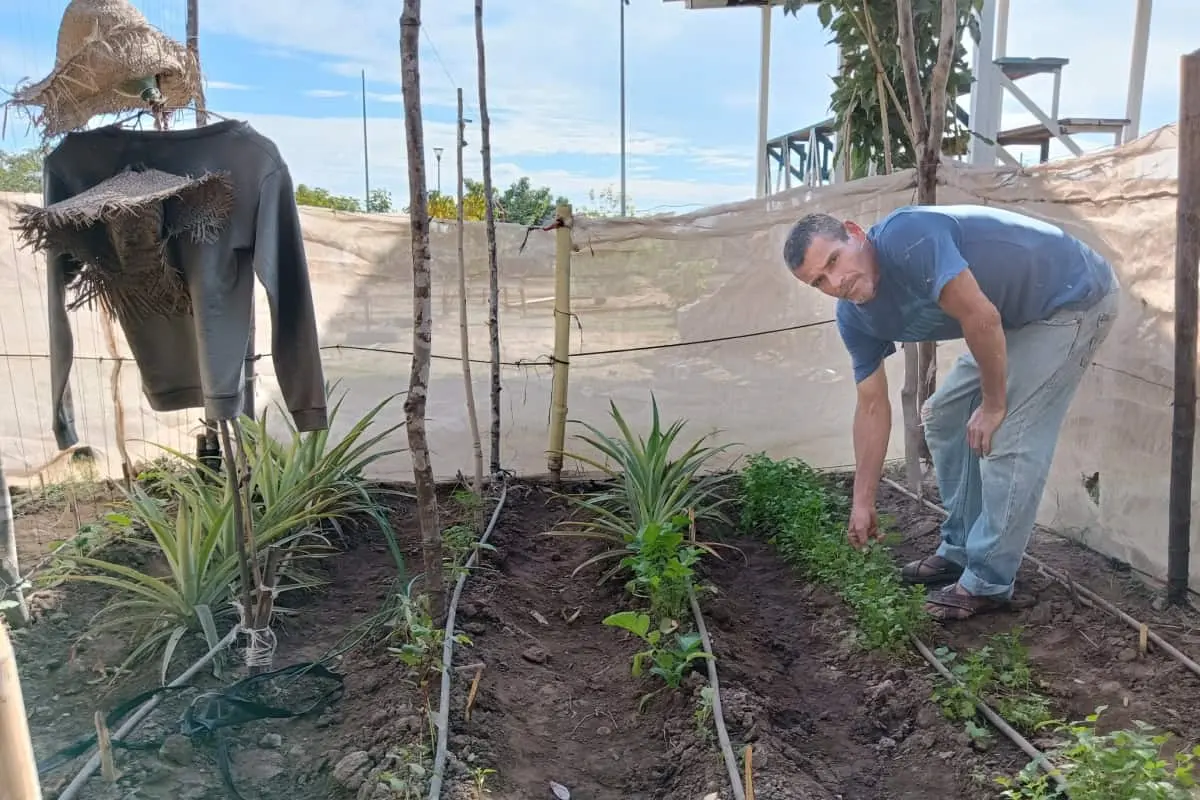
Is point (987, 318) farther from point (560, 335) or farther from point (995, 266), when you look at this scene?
point (560, 335)

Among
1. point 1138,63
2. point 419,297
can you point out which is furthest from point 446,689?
point 1138,63

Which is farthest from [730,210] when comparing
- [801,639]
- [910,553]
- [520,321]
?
[801,639]

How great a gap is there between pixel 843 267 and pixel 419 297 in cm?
125

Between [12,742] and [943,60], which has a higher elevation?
[943,60]

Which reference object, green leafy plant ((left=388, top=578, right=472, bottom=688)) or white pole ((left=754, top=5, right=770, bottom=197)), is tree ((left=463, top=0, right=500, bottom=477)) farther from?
white pole ((left=754, top=5, right=770, bottom=197))

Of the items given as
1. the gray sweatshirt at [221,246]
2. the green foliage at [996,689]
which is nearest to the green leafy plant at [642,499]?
the green foliage at [996,689]

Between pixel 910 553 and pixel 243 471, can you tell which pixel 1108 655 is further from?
pixel 243 471

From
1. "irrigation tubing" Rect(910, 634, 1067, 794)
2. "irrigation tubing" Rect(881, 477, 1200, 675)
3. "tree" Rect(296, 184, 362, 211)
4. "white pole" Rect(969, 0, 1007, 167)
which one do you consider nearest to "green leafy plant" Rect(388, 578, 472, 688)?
"irrigation tubing" Rect(910, 634, 1067, 794)

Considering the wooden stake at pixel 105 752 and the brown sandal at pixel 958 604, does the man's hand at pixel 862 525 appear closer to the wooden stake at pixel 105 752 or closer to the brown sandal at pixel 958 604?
the brown sandal at pixel 958 604

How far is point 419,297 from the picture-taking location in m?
2.26

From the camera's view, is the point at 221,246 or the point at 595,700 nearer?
the point at 221,246

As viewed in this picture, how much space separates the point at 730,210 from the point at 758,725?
9.07 ft

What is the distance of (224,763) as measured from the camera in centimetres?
189

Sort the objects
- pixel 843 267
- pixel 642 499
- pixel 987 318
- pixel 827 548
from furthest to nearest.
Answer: pixel 642 499 → pixel 827 548 → pixel 843 267 → pixel 987 318
